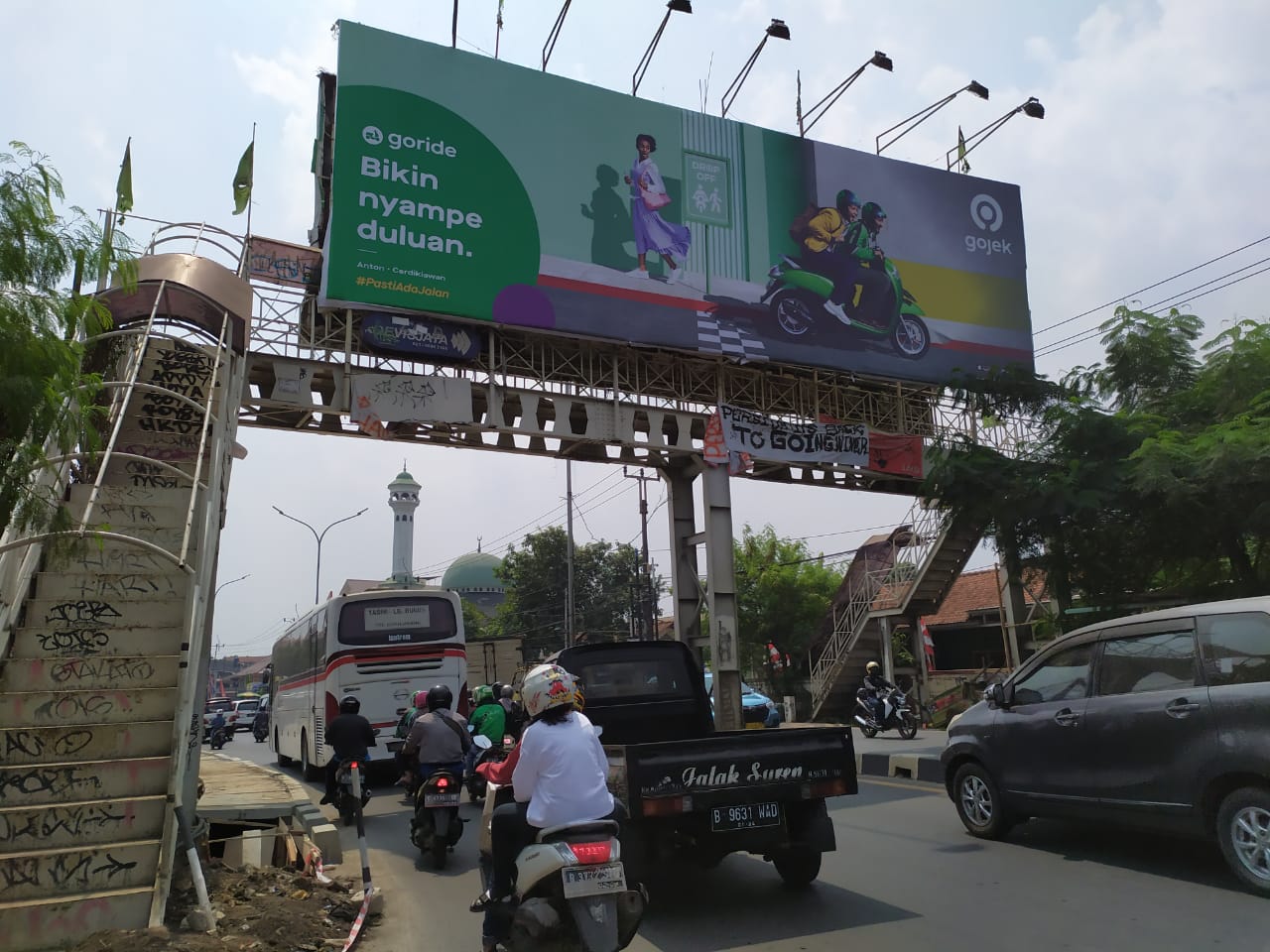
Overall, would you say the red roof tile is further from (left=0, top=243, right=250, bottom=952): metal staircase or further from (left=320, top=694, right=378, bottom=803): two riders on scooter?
(left=0, top=243, right=250, bottom=952): metal staircase

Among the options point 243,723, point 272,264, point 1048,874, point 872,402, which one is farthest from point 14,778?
point 243,723

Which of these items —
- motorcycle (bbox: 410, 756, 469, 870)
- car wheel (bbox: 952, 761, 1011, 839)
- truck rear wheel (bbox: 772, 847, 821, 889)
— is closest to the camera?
truck rear wheel (bbox: 772, 847, 821, 889)

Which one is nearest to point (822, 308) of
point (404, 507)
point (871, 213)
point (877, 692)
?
point (871, 213)

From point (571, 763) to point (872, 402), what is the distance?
17.8 m

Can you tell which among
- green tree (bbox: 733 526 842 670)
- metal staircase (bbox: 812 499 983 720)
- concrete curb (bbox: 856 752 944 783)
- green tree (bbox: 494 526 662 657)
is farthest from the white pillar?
concrete curb (bbox: 856 752 944 783)

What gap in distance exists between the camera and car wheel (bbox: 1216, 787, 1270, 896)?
17.5ft

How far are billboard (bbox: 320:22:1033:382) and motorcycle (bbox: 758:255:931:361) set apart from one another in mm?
40

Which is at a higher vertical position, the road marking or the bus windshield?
the bus windshield

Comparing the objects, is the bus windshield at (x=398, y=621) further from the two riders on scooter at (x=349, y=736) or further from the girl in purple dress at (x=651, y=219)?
the girl in purple dress at (x=651, y=219)

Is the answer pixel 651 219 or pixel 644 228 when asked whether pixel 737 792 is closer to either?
pixel 644 228

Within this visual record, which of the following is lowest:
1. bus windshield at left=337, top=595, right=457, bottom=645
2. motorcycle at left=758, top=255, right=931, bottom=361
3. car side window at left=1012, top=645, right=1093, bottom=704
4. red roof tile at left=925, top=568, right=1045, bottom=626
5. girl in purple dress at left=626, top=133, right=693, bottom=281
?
car side window at left=1012, top=645, right=1093, bottom=704

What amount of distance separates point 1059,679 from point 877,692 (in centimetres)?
1214

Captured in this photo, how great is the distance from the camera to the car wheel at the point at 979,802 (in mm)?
7414

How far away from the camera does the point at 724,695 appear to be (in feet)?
56.0
